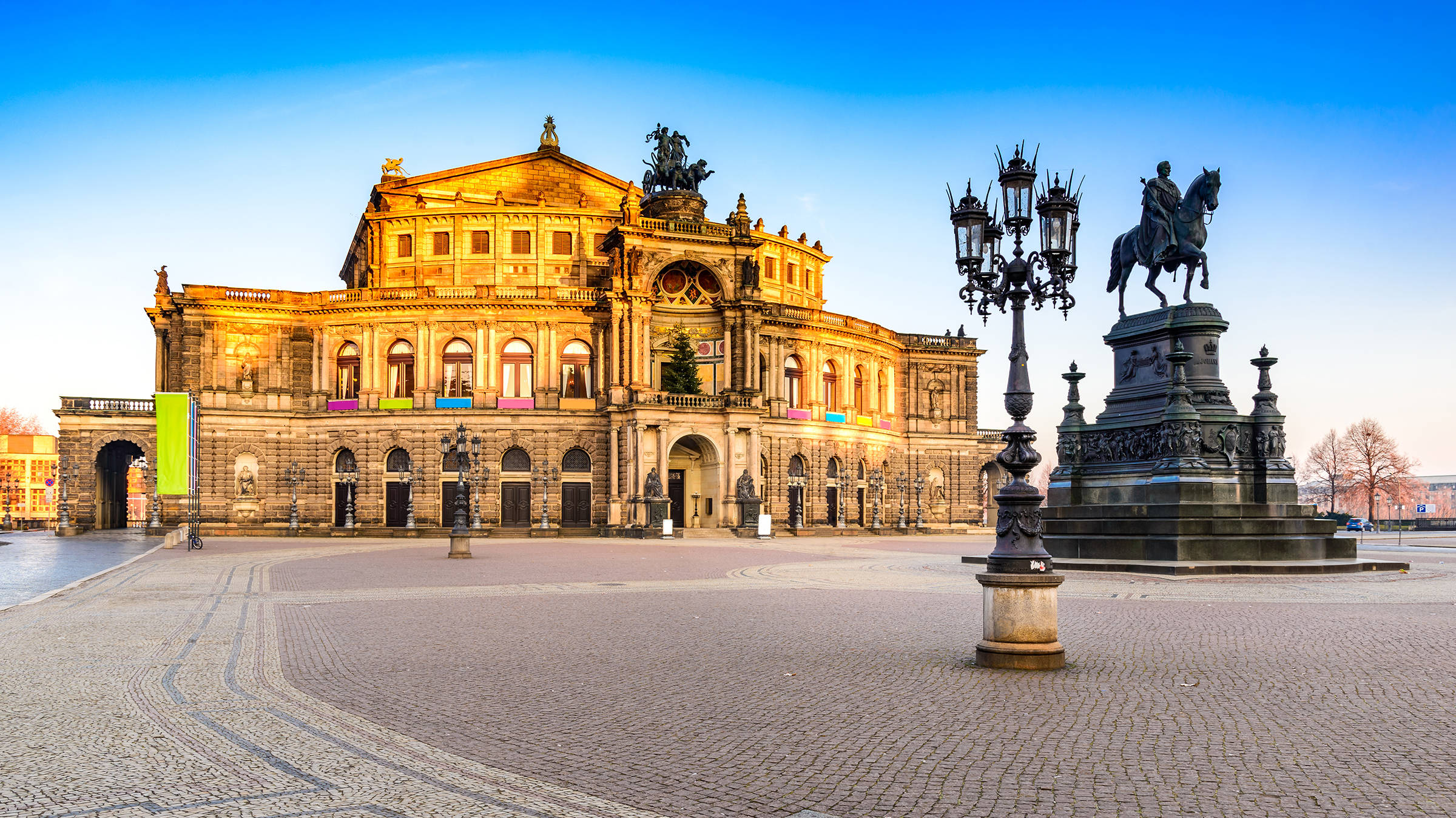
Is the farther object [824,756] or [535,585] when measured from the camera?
[535,585]

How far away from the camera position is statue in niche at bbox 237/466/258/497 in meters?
69.4

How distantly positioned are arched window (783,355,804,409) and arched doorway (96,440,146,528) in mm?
41432

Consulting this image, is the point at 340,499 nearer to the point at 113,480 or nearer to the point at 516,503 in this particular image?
the point at 516,503

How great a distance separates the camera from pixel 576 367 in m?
71.1

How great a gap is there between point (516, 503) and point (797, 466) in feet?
60.6

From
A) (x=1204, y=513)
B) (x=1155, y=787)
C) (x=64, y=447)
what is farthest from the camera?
(x=64, y=447)

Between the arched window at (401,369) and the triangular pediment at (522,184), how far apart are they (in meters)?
10.8

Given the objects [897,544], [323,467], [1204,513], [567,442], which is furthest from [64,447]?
[1204,513]

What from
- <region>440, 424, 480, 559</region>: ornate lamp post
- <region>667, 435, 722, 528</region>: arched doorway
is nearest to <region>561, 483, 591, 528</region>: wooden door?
<region>667, 435, 722, 528</region>: arched doorway

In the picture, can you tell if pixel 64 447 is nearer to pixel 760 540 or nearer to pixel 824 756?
pixel 760 540

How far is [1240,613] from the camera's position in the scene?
17.2 meters

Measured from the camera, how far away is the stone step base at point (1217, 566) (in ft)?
79.6

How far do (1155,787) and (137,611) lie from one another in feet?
54.2

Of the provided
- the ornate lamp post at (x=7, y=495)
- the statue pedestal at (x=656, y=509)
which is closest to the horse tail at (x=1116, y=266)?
the statue pedestal at (x=656, y=509)
